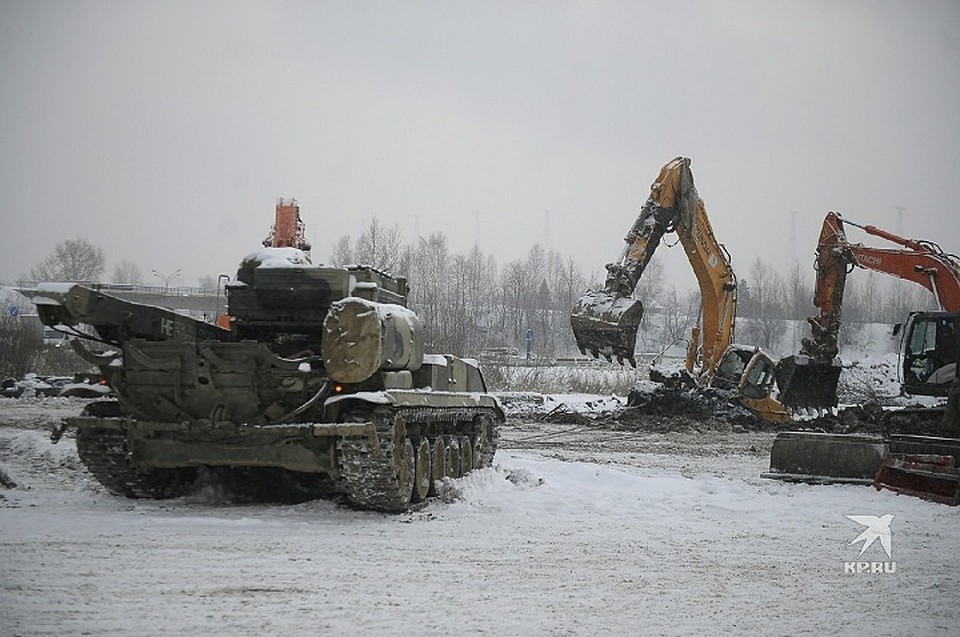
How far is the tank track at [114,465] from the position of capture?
35.4ft

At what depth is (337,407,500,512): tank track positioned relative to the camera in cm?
991

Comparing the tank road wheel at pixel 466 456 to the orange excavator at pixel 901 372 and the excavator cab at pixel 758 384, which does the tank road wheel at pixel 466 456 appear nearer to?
the orange excavator at pixel 901 372

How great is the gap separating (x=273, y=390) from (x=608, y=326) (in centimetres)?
1158

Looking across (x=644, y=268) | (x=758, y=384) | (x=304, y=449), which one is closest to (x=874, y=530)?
(x=304, y=449)

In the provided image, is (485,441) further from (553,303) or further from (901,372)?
(553,303)

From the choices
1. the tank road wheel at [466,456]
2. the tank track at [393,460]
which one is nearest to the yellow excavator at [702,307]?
the tank road wheel at [466,456]

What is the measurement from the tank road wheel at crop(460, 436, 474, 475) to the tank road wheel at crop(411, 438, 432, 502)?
5.19 ft

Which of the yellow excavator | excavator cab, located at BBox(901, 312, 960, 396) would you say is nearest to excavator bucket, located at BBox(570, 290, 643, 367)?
the yellow excavator

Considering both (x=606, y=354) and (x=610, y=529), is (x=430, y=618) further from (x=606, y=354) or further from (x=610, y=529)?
(x=606, y=354)

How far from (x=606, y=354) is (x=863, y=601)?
46.4 feet

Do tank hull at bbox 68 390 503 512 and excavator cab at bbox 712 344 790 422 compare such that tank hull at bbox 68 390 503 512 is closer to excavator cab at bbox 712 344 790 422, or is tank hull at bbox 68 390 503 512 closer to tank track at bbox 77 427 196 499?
tank track at bbox 77 427 196 499

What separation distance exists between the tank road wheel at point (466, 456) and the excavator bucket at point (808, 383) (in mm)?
12920

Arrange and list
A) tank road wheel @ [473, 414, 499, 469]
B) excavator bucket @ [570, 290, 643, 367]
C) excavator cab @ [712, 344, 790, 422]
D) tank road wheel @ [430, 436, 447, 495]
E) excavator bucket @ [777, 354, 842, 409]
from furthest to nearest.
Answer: excavator cab @ [712, 344, 790, 422] → excavator bucket @ [777, 354, 842, 409] → excavator bucket @ [570, 290, 643, 367] → tank road wheel @ [473, 414, 499, 469] → tank road wheel @ [430, 436, 447, 495]

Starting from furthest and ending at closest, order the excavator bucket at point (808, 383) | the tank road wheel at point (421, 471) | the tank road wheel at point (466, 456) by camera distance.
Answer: the excavator bucket at point (808, 383), the tank road wheel at point (466, 456), the tank road wheel at point (421, 471)
